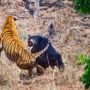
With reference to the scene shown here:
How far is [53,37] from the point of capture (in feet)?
25.7

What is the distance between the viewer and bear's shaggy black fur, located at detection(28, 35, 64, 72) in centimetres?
522

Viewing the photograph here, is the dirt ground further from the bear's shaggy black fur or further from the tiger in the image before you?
the tiger

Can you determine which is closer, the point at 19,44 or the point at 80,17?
the point at 19,44

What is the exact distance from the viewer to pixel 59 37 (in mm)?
7758

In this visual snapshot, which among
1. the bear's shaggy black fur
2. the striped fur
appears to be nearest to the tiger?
the striped fur

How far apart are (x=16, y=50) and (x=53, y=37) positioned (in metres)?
2.94

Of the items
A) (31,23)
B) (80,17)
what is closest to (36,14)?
(31,23)

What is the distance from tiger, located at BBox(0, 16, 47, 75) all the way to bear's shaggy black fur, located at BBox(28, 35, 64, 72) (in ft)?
0.56

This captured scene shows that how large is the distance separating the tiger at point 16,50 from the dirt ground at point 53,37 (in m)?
0.22

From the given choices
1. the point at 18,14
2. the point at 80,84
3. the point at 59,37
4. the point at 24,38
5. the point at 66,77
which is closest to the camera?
the point at 80,84

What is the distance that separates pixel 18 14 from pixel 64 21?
1.54 meters

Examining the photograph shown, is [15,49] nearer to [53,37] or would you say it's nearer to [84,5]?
[84,5]

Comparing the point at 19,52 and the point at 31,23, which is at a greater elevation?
the point at 19,52

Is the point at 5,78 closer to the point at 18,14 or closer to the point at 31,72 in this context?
the point at 31,72
